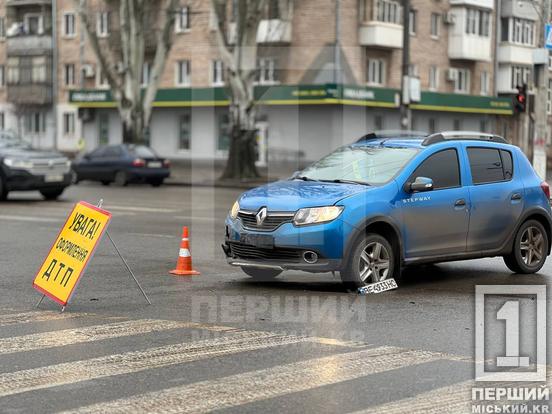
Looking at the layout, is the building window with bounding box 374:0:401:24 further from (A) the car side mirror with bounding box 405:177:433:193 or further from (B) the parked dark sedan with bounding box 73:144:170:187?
(A) the car side mirror with bounding box 405:177:433:193

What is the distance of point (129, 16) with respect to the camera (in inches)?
1549

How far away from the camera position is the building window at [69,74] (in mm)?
60906

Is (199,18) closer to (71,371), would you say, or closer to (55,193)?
(55,193)

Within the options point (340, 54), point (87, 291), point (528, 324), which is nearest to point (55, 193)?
point (87, 291)

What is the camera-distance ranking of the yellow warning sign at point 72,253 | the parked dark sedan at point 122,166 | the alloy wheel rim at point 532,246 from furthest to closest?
the parked dark sedan at point 122,166, the alloy wheel rim at point 532,246, the yellow warning sign at point 72,253

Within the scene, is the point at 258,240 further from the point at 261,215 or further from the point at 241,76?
the point at 241,76

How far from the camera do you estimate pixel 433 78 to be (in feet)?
183

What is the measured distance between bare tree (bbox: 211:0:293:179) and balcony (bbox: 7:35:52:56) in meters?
27.8

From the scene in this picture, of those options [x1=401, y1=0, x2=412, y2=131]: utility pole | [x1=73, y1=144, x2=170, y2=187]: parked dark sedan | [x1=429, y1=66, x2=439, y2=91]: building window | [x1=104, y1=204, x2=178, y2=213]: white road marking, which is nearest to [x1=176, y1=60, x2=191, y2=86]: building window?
[x1=429, y1=66, x2=439, y2=91]: building window

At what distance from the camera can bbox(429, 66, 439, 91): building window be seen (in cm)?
5569

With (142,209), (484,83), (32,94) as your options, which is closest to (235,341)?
(142,209)

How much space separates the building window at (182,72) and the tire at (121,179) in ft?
67.2

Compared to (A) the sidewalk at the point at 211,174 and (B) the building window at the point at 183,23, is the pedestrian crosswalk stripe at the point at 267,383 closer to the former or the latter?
(A) the sidewalk at the point at 211,174

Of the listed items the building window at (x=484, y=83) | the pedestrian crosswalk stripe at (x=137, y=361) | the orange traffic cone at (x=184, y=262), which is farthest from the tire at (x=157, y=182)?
the building window at (x=484, y=83)
